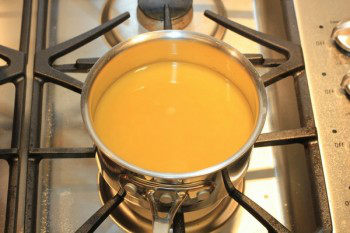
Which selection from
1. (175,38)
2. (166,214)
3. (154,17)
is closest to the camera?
(166,214)

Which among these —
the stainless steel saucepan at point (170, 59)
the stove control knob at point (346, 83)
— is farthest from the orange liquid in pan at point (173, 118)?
the stove control knob at point (346, 83)

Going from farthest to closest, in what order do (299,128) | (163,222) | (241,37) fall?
(241,37)
(299,128)
(163,222)

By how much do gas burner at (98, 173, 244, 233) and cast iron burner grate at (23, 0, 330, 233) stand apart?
0.17ft

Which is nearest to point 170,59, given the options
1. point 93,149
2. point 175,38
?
point 175,38

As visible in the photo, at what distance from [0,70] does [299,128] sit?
0.34 m

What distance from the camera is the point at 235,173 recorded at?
46cm

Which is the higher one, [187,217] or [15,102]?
[15,102]

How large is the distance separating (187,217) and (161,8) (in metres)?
0.27

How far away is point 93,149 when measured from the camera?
1.69ft

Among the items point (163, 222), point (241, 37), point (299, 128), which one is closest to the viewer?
point (163, 222)

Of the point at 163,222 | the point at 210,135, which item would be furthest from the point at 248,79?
the point at 163,222

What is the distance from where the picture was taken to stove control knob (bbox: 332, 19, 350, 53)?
0.59 meters

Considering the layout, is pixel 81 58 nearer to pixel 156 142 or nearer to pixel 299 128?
pixel 156 142

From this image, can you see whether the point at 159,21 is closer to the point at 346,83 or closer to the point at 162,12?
the point at 162,12
